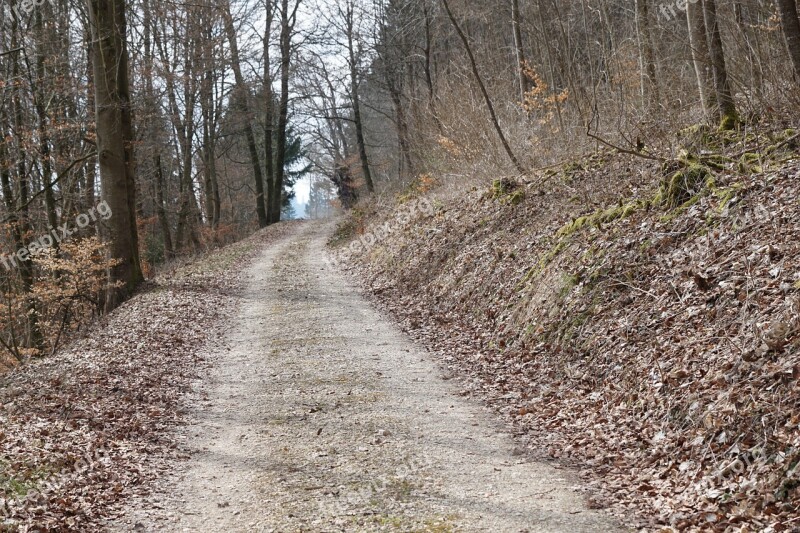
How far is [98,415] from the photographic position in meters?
7.23

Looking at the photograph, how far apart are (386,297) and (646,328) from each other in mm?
7827

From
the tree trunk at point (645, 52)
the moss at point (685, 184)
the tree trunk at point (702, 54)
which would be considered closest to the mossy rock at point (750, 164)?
the moss at point (685, 184)

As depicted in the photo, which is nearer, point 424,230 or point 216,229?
point 424,230

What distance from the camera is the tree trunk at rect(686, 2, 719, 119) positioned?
9883mm

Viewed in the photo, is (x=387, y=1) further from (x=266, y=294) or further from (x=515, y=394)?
(x=515, y=394)

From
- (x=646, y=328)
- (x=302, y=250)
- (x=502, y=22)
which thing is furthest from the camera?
(x=502, y=22)

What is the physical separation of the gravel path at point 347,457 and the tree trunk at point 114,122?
20.6ft

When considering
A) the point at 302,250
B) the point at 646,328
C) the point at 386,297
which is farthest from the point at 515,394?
the point at 302,250

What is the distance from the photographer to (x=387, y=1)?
1146 inches

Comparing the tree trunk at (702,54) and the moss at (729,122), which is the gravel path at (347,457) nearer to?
the moss at (729,122)

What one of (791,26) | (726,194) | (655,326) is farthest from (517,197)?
(655,326)

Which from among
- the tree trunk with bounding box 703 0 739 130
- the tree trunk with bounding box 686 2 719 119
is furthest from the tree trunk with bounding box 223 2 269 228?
the tree trunk with bounding box 703 0 739 130

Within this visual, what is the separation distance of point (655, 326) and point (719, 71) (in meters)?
5.10

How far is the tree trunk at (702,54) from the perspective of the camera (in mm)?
9883
